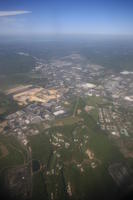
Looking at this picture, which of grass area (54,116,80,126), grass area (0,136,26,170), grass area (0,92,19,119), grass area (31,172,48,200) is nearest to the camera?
grass area (31,172,48,200)

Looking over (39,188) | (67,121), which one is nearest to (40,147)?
(39,188)

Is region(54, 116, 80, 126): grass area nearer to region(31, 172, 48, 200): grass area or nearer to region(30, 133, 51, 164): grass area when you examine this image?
region(30, 133, 51, 164): grass area

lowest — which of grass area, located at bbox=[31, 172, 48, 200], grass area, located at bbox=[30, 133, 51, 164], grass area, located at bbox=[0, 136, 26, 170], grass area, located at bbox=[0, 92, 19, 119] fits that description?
grass area, located at bbox=[0, 92, 19, 119]

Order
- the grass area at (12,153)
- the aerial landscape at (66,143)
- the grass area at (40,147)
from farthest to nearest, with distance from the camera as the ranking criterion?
the grass area at (40,147) < the grass area at (12,153) < the aerial landscape at (66,143)

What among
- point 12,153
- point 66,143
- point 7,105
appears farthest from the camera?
point 7,105

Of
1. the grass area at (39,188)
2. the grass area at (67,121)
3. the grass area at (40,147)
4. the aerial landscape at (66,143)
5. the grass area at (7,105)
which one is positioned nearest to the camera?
the grass area at (39,188)

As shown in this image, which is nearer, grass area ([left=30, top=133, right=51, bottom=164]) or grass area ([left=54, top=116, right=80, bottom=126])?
grass area ([left=30, top=133, right=51, bottom=164])

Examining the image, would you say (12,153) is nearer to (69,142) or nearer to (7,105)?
(69,142)

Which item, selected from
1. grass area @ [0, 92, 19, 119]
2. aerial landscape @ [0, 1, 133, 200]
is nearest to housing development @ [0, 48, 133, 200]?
aerial landscape @ [0, 1, 133, 200]

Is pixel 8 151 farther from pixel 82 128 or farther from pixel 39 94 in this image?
pixel 39 94

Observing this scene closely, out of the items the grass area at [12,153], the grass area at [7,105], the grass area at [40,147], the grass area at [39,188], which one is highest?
the grass area at [39,188]

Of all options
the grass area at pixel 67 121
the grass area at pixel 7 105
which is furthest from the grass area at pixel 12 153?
the grass area at pixel 7 105

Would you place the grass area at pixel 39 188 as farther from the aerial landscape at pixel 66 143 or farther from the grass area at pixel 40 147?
the grass area at pixel 40 147
